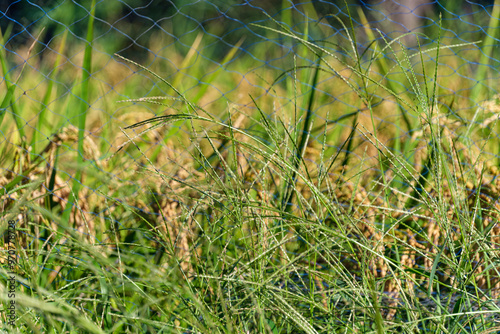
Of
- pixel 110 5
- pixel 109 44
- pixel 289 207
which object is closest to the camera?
pixel 289 207

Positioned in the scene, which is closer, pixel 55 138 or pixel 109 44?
pixel 55 138

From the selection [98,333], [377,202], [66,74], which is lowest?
[66,74]

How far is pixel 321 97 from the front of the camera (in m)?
2.21

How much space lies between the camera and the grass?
1.83 feet

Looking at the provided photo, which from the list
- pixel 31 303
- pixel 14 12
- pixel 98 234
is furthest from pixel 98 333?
pixel 14 12

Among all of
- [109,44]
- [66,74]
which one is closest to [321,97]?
[66,74]

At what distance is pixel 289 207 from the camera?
1132 mm

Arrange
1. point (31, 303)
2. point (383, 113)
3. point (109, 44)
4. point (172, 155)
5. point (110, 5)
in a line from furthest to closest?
point (110, 5)
point (109, 44)
point (383, 113)
point (172, 155)
point (31, 303)

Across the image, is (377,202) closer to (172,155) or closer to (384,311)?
(384,311)

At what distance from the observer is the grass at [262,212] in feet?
1.83

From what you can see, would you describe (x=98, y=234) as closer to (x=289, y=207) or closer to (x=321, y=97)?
(x=289, y=207)

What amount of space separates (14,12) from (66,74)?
1.13m

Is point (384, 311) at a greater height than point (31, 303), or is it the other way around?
point (31, 303)

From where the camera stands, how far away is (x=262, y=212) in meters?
0.74
